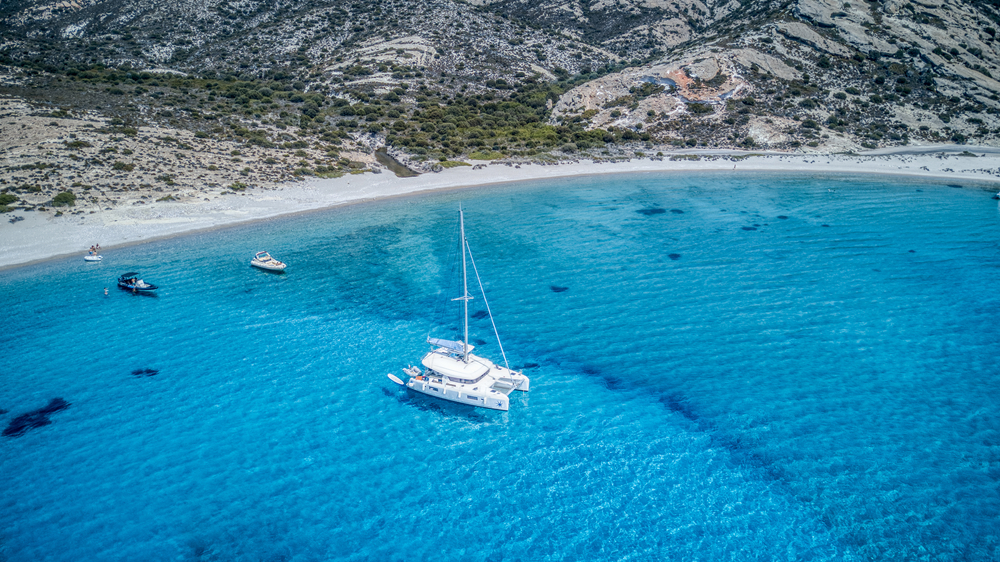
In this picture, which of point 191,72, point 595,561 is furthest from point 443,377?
point 191,72

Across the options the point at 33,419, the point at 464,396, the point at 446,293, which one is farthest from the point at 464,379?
the point at 33,419

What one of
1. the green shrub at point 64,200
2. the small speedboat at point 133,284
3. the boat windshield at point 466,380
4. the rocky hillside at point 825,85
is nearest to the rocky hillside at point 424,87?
the rocky hillside at point 825,85

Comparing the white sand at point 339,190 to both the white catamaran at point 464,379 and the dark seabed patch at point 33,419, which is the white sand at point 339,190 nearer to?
the dark seabed patch at point 33,419

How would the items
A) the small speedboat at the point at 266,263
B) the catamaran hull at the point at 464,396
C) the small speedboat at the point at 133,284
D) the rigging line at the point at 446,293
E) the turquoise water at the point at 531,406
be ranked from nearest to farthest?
the turquoise water at the point at 531,406
the catamaran hull at the point at 464,396
the rigging line at the point at 446,293
the small speedboat at the point at 133,284
the small speedboat at the point at 266,263

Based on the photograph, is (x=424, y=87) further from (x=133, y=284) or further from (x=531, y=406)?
(x=531, y=406)

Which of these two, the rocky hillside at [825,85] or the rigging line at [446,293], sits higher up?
the rocky hillside at [825,85]

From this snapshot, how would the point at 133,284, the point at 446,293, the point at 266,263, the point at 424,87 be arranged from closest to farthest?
1. the point at 446,293
2. the point at 133,284
3. the point at 266,263
4. the point at 424,87

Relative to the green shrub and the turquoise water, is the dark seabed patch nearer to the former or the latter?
the turquoise water
